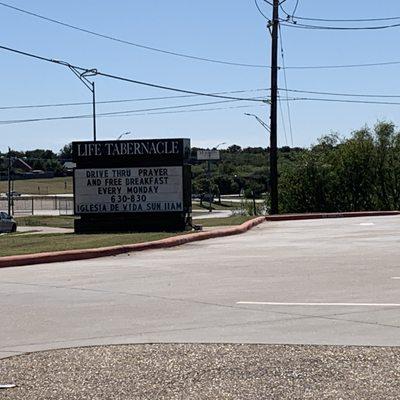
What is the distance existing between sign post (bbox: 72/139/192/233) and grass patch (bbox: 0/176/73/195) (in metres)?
110

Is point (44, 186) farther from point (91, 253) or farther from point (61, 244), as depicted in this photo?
point (91, 253)

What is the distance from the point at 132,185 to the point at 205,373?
20.5 meters

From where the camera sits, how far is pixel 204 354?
25.8 feet

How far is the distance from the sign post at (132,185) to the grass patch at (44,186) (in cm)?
10987

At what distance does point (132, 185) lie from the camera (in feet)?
90.1

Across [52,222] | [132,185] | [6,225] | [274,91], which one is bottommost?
[52,222]

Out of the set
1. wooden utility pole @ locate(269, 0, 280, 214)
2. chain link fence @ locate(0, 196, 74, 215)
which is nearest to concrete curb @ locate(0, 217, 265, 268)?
wooden utility pole @ locate(269, 0, 280, 214)

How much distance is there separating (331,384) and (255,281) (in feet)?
21.1

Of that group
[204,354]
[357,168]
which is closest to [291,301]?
[204,354]

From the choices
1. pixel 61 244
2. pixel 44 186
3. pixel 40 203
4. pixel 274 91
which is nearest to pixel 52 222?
pixel 274 91

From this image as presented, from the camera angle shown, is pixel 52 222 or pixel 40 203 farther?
pixel 40 203

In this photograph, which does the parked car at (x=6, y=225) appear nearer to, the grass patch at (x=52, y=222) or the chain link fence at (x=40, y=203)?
the grass patch at (x=52, y=222)

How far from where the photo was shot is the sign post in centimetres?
2717

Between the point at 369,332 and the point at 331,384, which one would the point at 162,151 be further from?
the point at 331,384
